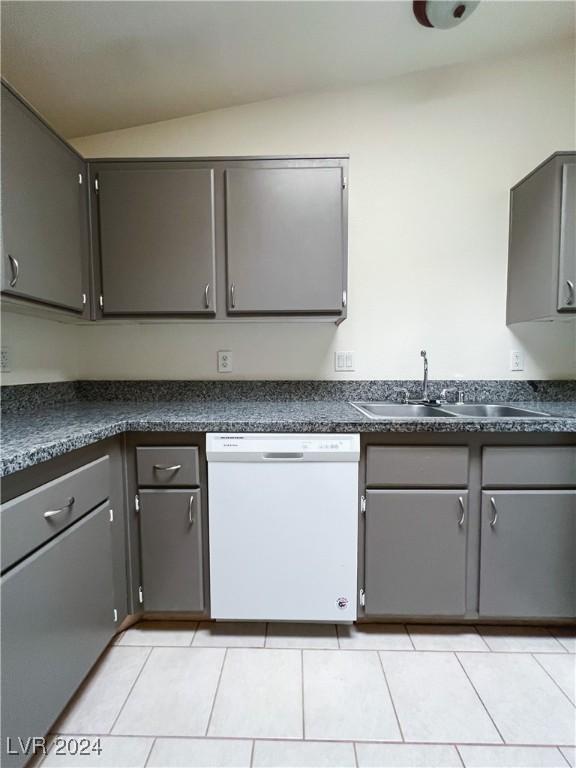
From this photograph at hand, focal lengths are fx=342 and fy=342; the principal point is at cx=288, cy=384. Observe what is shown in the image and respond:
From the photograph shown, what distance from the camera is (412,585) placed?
140 centimetres

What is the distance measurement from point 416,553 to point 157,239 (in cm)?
178

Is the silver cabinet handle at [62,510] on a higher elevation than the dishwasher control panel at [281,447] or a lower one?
lower

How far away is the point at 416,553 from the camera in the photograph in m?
1.39

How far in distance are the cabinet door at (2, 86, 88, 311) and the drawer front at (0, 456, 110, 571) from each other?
701 mm

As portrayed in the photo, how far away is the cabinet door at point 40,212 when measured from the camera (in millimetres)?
1189

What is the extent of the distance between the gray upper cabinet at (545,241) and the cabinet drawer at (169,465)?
5.63 ft

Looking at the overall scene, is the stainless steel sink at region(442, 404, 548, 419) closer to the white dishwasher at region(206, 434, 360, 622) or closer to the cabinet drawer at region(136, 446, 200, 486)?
the white dishwasher at region(206, 434, 360, 622)

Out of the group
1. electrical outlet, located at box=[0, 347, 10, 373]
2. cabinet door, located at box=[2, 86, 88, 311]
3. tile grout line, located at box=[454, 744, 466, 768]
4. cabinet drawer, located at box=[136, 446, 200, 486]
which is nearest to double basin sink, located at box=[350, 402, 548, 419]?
cabinet drawer, located at box=[136, 446, 200, 486]

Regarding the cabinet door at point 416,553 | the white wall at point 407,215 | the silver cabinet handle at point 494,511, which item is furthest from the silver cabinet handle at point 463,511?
the white wall at point 407,215

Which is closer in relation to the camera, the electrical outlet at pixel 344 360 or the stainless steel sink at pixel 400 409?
the stainless steel sink at pixel 400 409

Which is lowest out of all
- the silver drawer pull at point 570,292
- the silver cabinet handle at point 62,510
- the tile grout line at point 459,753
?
the tile grout line at point 459,753

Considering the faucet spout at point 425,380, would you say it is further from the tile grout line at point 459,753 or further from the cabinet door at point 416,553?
the tile grout line at point 459,753

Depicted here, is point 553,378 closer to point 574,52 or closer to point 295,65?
point 574,52

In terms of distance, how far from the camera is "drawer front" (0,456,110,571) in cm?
85
